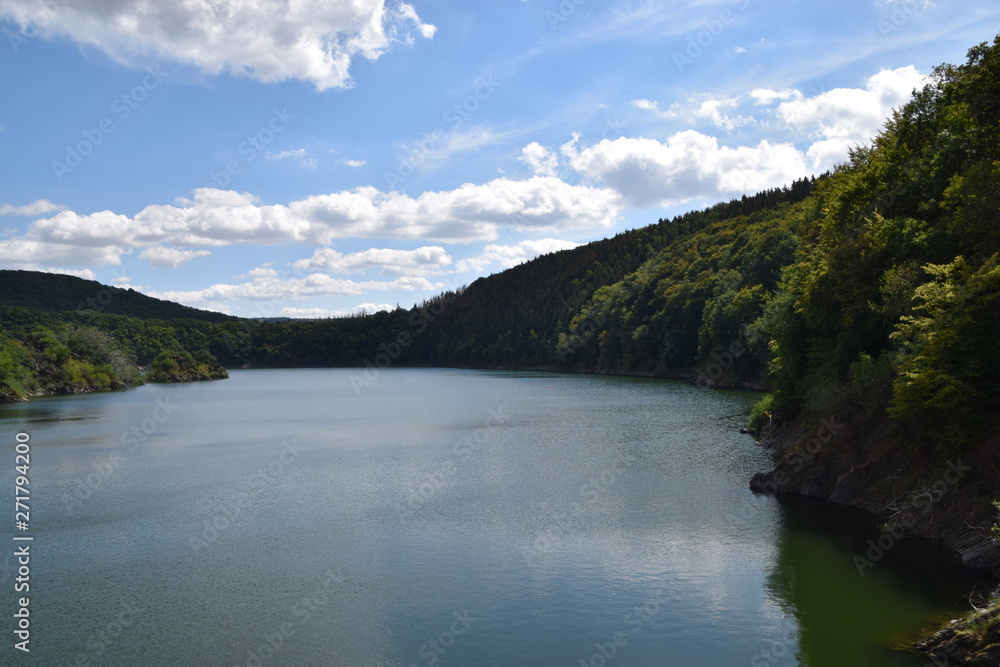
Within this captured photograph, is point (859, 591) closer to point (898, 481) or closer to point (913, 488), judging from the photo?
point (913, 488)

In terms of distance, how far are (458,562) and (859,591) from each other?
13.2 meters

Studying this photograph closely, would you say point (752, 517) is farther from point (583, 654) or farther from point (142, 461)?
point (142, 461)

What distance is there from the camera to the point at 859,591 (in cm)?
2188

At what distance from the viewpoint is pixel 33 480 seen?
4081 cm

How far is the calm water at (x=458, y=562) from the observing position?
62.0 feet

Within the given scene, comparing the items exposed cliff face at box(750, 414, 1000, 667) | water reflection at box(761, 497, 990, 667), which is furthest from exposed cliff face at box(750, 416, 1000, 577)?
water reflection at box(761, 497, 990, 667)

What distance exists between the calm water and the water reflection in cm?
8

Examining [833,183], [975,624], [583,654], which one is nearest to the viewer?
[975,624]

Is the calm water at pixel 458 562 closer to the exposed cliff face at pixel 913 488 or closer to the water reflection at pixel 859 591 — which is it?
the water reflection at pixel 859 591

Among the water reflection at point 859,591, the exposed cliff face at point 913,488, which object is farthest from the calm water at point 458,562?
the exposed cliff face at point 913,488

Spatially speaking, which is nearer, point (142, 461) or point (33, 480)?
point (33, 480)

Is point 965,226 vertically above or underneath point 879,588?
above

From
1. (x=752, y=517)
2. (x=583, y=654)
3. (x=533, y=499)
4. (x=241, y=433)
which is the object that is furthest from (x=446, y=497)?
(x=241, y=433)

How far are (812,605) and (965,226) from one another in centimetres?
1800
